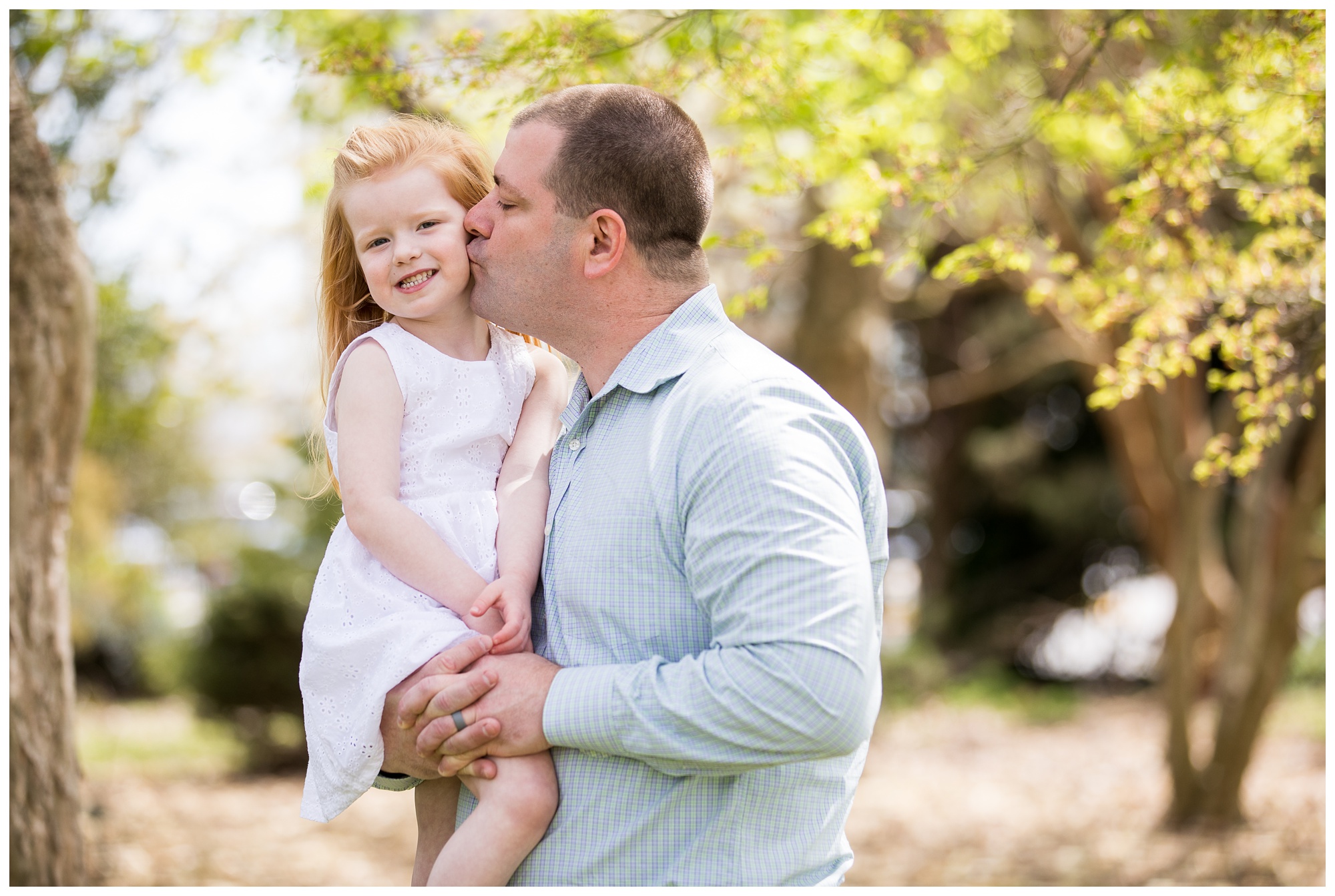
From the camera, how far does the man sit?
58.5 inches

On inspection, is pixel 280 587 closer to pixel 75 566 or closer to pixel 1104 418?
pixel 75 566

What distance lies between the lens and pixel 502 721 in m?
1.68

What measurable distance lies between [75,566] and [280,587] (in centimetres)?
217

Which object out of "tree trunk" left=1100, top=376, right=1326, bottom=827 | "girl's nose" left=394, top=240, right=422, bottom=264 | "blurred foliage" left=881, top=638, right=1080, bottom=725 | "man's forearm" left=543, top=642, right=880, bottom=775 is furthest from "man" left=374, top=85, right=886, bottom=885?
"blurred foliage" left=881, top=638, right=1080, bottom=725

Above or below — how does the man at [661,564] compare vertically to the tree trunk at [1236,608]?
above

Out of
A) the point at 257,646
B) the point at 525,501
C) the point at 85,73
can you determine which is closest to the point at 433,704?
the point at 525,501

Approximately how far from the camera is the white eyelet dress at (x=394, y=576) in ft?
5.99

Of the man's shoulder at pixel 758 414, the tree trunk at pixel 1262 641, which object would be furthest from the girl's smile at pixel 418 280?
the tree trunk at pixel 1262 641

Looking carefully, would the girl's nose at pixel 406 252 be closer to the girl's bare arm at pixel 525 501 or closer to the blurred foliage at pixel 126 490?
the girl's bare arm at pixel 525 501

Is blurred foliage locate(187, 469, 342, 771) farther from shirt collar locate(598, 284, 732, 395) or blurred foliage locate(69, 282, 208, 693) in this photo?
shirt collar locate(598, 284, 732, 395)

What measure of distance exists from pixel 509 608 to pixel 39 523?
2.31 metres

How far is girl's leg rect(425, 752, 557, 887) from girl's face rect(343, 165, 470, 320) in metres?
0.85

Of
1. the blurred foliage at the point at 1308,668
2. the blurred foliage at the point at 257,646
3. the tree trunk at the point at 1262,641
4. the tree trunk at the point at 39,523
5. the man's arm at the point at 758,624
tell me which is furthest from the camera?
the blurred foliage at the point at 1308,668

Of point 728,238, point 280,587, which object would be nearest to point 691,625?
point 728,238
